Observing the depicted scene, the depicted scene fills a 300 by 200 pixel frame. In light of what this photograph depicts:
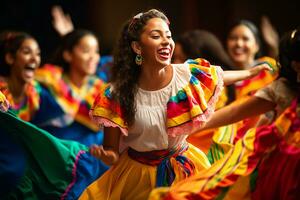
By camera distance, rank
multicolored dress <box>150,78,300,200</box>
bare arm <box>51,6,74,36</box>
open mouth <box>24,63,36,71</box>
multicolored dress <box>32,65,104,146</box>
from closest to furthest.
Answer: multicolored dress <box>150,78,300,200</box> → open mouth <box>24,63,36,71</box> → multicolored dress <box>32,65,104,146</box> → bare arm <box>51,6,74,36</box>

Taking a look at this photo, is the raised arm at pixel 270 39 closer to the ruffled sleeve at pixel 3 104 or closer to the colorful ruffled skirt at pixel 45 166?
the colorful ruffled skirt at pixel 45 166

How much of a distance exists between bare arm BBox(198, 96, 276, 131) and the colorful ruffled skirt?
0.68 m

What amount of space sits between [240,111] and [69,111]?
5.54ft

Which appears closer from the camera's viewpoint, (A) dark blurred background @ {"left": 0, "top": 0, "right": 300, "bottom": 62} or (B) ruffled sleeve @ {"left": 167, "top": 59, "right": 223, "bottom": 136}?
(B) ruffled sleeve @ {"left": 167, "top": 59, "right": 223, "bottom": 136}

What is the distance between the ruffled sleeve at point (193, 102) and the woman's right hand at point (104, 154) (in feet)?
0.81

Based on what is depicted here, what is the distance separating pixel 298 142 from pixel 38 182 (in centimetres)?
134

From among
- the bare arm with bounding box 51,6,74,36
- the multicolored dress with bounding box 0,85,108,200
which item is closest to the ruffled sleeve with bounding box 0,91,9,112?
the multicolored dress with bounding box 0,85,108,200

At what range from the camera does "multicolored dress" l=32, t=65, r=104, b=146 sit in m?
4.30

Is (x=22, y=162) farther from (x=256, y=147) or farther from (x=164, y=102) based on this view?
(x=256, y=147)

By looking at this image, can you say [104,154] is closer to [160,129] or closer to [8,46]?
[160,129]

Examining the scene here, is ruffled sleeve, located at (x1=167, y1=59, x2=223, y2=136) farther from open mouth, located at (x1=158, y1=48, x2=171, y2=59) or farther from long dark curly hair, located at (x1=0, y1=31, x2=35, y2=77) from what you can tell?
long dark curly hair, located at (x1=0, y1=31, x2=35, y2=77)

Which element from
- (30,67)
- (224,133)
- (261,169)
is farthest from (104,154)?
(30,67)

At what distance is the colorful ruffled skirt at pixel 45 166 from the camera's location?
10.1 feet

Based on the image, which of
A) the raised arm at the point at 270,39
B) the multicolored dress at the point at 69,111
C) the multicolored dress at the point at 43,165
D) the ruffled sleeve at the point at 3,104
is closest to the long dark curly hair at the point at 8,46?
the multicolored dress at the point at 69,111
